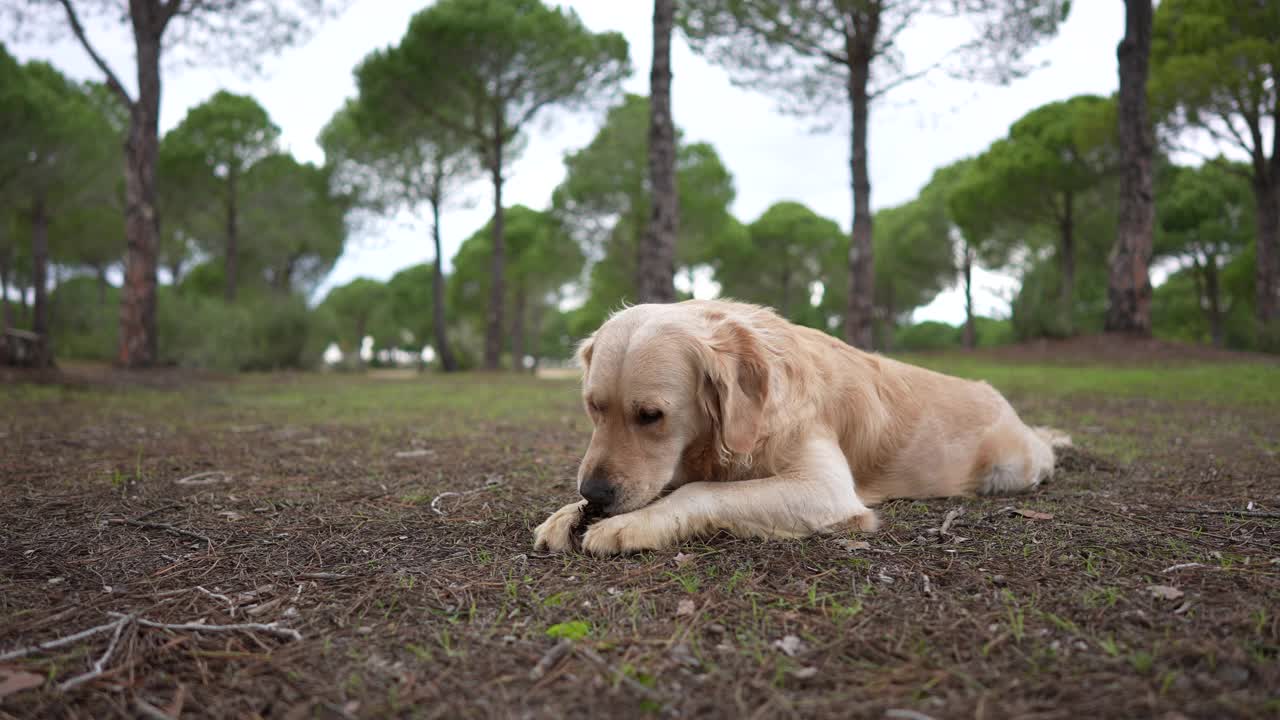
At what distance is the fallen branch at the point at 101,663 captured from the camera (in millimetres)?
1464

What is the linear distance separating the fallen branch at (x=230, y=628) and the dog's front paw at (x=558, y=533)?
0.95 meters

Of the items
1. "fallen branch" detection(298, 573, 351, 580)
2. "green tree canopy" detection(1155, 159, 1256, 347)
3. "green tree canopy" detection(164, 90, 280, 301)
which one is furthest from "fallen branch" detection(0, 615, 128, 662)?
"green tree canopy" detection(1155, 159, 1256, 347)

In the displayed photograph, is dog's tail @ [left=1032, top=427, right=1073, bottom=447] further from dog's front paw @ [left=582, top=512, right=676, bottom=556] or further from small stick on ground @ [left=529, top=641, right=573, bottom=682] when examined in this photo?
small stick on ground @ [left=529, top=641, right=573, bottom=682]

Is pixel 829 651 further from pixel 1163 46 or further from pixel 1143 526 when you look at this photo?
pixel 1163 46

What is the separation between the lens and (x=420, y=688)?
147 centimetres

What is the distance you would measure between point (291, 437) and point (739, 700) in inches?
218

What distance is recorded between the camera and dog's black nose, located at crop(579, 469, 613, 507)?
2557 mm

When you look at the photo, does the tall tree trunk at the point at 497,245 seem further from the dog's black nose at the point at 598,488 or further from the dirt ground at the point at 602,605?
the dog's black nose at the point at 598,488

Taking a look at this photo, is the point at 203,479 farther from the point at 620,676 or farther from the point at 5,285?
the point at 5,285

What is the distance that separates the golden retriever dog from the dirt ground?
0.15 meters

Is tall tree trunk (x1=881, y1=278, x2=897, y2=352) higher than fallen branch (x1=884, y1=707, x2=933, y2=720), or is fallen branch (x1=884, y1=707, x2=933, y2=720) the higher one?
tall tree trunk (x1=881, y1=278, x2=897, y2=352)

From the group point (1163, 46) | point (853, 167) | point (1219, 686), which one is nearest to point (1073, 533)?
point (1219, 686)

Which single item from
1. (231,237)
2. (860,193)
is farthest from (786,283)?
(231,237)

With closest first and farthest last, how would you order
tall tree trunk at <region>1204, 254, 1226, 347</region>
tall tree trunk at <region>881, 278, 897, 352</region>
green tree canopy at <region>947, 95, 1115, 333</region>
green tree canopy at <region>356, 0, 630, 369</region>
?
green tree canopy at <region>356, 0, 630, 369</region>, green tree canopy at <region>947, 95, 1115, 333</region>, tall tree trunk at <region>1204, 254, 1226, 347</region>, tall tree trunk at <region>881, 278, 897, 352</region>
